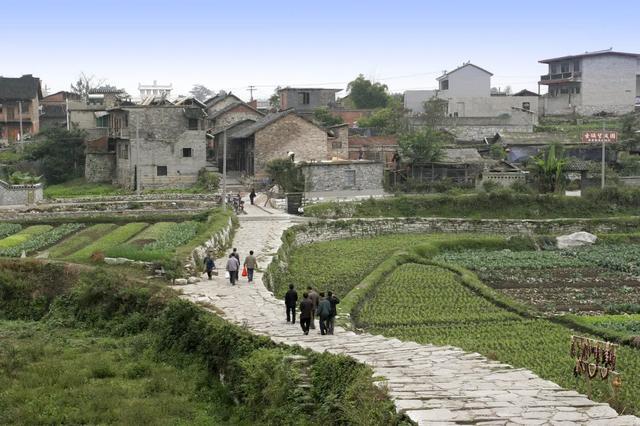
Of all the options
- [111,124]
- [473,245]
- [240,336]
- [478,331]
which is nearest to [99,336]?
[240,336]

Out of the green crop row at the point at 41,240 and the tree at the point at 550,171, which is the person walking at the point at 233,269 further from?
the tree at the point at 550,171

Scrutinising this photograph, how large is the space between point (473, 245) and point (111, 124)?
121ft

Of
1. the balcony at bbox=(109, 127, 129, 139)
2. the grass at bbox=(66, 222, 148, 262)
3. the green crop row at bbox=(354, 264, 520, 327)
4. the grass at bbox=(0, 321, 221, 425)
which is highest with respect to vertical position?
the balcony at bbox=(109, 127, 129, 139)

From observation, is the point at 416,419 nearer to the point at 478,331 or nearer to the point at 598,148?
the point at 478,331

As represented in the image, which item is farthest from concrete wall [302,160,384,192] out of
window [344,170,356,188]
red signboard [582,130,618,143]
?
red signboard [582,130,618,143]

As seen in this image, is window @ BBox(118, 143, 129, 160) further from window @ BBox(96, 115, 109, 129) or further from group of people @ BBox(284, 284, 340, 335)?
group of people @ BBox(284, 284, 340, 335)

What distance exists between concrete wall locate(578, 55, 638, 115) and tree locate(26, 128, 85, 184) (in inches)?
1854

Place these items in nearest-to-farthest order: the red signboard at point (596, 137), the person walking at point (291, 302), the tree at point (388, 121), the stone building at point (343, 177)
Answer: the person walking at point (291, 302) < the stone building at point (343, 177) < the red signboard at point (596, 137) < the tree at point (388, 121)

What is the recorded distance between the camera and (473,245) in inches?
1718

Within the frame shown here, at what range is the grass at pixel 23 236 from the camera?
37025mm

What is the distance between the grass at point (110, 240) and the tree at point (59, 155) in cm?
2840

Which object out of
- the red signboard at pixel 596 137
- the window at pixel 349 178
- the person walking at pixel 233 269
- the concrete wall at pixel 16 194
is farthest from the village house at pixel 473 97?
the person walking at pixel 233 269

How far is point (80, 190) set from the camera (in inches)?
2522

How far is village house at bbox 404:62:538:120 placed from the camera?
84.6 metres
